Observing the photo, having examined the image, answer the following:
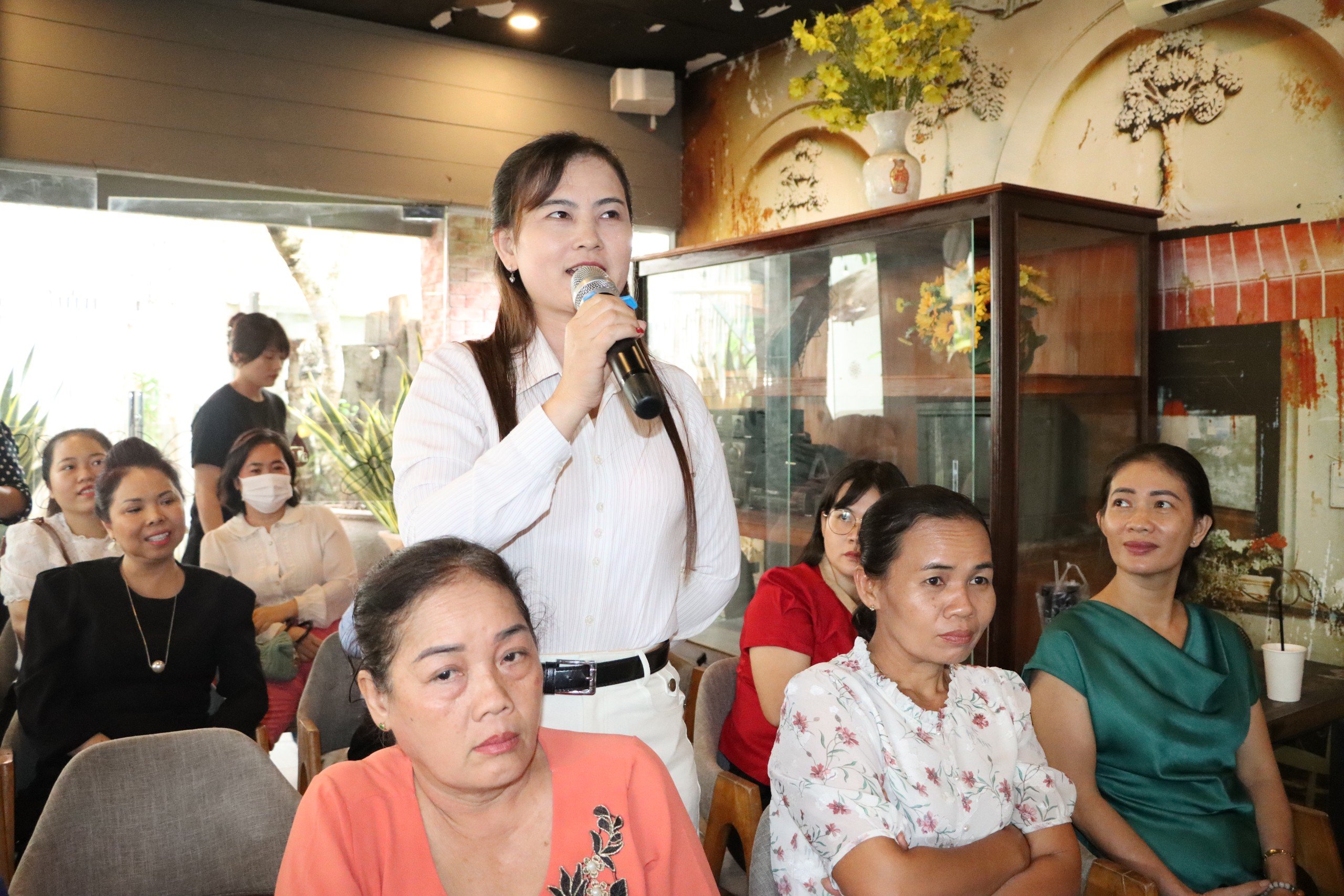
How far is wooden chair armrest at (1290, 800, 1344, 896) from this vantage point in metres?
1.89

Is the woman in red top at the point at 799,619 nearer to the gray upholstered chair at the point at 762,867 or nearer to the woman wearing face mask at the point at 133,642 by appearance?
the gray upholstered chair at the point at 762,867

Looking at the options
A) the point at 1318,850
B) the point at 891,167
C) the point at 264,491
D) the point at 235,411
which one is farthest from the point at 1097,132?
the point at 235,411

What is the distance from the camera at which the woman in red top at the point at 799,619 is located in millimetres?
2205

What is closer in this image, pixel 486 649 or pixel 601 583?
pixel 486 649

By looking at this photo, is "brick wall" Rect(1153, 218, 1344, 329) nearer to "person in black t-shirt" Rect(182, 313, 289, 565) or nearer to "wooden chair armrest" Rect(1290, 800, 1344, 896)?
"wooden chair armrest" Rect(1290, 800, 1344, 896)

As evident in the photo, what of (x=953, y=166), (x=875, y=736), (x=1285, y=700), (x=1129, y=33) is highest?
(x=1129, y=33)

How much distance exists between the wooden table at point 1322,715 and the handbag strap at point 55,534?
11.5 ft

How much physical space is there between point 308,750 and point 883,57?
2.61 metres

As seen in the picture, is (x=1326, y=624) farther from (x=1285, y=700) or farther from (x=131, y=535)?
(x=131, y=535)

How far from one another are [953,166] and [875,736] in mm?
2717

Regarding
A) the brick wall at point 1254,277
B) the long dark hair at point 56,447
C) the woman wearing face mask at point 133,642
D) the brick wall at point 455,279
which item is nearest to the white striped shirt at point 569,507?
the woman wearing face mask at point 133,642

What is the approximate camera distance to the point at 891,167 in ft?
10.5

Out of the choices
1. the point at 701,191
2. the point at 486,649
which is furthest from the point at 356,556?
the point at 486,649

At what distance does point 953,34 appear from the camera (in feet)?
10.5
